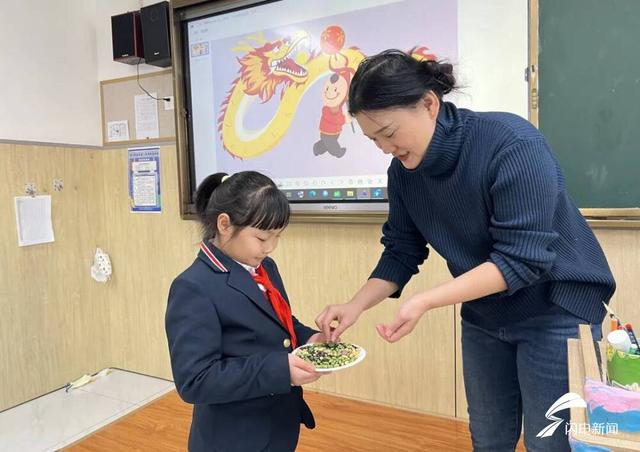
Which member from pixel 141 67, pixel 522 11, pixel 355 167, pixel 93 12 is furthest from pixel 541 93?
pixel 93 12

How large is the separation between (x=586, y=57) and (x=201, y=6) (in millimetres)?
1705

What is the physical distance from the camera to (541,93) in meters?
1.83


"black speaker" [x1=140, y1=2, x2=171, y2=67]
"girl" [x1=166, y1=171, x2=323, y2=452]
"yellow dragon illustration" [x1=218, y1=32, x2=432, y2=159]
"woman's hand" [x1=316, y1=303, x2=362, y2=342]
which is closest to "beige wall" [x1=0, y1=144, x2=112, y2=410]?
"black speaker" [x1=140, y1=2, x2=171, y2=67]

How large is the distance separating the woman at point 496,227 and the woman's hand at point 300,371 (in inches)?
6.9

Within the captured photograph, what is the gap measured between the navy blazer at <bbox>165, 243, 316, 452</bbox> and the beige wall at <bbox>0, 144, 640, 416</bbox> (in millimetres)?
1034

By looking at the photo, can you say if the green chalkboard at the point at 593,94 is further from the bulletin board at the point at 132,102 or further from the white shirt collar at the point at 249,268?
the bulletin board at the point at 132,102

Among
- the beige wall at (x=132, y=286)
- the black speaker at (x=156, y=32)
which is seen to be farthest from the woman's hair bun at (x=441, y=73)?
the black speaker at (x=156, y=32)

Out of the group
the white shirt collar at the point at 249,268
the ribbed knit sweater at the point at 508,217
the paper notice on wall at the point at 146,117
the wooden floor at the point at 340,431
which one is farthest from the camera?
the paper notice on wall at the point at 146,117

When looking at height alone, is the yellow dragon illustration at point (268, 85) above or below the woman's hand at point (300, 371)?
above

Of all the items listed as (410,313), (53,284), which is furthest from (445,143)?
(53,284)

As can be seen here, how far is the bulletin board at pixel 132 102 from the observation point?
2.71m

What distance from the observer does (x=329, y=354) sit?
125 cm

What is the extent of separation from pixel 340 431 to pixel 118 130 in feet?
6.49

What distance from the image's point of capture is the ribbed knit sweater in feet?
3.34
